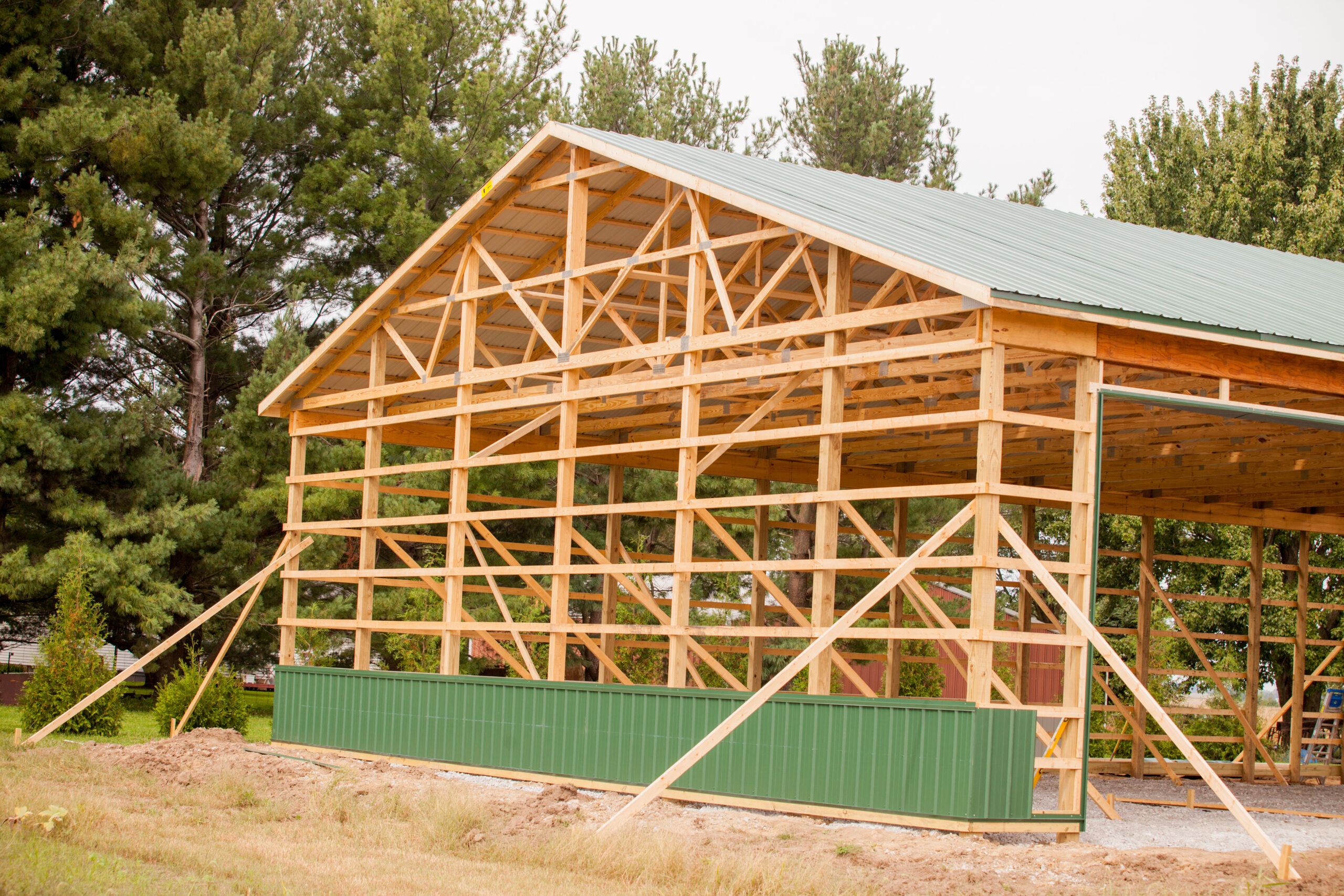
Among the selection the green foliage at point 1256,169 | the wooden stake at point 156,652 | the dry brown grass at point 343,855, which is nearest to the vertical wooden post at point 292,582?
the wooden stake at point 156,652

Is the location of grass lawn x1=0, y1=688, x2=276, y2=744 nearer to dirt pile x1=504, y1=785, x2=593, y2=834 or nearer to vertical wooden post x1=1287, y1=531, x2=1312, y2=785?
dirt pile x1=504, y1=785, x2=593, y2=834

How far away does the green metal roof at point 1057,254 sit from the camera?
1255 centimetres

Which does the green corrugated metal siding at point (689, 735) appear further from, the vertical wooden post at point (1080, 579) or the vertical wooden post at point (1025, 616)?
the vertical wooden post at point (1025, 616)

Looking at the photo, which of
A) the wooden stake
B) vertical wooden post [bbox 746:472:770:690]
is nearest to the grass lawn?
the wooden stake

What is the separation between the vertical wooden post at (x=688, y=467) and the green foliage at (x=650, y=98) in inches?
939

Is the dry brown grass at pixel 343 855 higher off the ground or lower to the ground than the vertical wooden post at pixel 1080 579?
lower

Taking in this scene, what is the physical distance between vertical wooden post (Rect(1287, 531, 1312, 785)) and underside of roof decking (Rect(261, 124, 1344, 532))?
740 millimetres

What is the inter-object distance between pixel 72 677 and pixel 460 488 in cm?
809

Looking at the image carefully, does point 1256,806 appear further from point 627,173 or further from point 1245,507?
point 627,173

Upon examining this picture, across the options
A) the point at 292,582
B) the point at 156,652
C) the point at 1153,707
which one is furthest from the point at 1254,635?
the point at 156,652

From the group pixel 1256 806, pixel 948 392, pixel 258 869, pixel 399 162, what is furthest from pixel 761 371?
pixel 399 162

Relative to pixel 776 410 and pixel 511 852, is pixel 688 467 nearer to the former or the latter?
pixel 776 410

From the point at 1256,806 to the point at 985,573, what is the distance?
8.50 metres

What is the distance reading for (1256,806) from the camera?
18.2 meters
